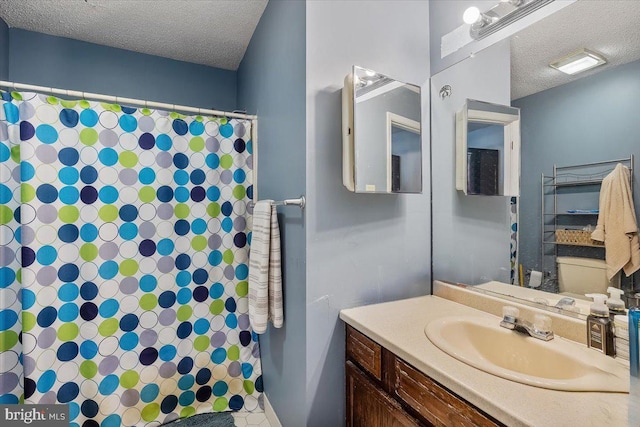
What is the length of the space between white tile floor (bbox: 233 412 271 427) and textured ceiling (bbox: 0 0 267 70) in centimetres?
238

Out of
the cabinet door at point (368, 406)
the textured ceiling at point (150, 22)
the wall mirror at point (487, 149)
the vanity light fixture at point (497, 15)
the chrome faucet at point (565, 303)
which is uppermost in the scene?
the textured ceiling at point (150, 22)

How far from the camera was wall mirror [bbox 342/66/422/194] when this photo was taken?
124 centimetres

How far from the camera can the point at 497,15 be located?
4.12 ft

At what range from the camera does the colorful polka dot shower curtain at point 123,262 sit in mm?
1471

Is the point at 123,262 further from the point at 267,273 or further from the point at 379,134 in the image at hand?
the point at 379,134

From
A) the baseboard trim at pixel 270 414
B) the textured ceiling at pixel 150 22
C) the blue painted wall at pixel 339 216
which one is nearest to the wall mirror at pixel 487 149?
the blue painted wall at pixel 339 216

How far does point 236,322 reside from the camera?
75.0 inches

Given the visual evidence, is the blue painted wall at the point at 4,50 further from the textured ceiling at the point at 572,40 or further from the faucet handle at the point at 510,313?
the faucet handle at the point at 510,313

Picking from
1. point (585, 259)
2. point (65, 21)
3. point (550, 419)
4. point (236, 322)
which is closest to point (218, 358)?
point (236, 322)

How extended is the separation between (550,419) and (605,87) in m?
0.96

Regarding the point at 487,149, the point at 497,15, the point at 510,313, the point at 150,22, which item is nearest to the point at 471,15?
the point at 497,15

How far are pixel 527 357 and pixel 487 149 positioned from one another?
0.81m

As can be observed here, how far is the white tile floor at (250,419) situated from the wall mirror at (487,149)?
5.41ft

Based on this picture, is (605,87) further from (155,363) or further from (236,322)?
(155,363)
